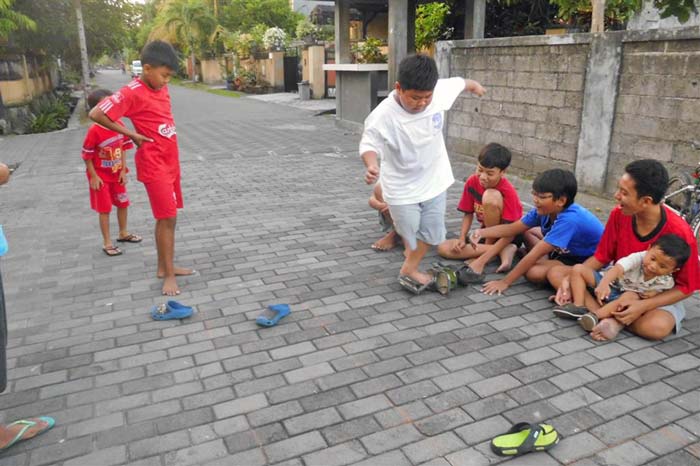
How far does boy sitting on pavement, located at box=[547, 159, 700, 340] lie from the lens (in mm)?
3271

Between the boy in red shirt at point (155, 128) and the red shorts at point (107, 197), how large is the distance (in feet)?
3.70

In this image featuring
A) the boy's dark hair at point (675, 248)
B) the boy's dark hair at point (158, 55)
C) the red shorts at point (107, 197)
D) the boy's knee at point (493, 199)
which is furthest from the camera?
the red shorts at point (107, 197)

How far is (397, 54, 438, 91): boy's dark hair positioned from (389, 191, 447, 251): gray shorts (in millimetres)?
843

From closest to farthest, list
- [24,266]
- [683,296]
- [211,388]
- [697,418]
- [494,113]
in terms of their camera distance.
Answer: [697,418] < [211,388] < [683,296] < [24,266] < [494,113]

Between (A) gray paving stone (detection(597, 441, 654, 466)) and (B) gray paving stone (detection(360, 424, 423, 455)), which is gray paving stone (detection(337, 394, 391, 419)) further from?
(A) gray paving stone (detection(597, 441, 654, 466))

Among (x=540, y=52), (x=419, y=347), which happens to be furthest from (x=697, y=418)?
(x=540, y=52)

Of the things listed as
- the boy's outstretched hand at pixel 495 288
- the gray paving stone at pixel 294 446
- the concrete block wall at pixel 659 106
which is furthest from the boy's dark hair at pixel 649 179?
the concrete block wall at pixel 659 106

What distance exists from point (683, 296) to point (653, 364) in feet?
1.50

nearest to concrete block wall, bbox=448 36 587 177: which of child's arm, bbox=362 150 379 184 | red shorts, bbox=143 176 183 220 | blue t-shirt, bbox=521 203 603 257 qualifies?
blue t-shirt, bbox=521 203 603 257

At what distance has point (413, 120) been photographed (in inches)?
152

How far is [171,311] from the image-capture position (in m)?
3.89

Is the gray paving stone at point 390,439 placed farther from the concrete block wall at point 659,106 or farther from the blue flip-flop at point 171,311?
the concrete block wall at point 659,106

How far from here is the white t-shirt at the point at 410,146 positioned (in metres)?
3.85

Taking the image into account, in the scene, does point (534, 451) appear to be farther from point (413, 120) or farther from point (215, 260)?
point (215, 260)
